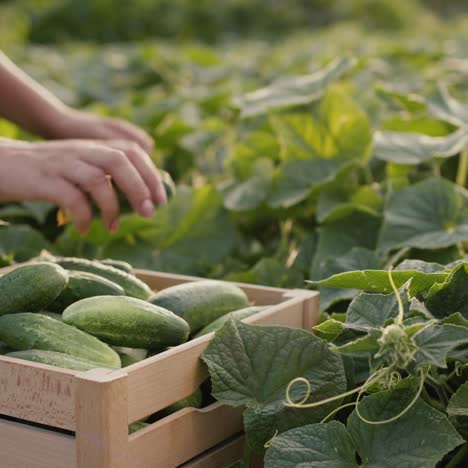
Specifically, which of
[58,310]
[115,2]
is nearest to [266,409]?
[58,310]

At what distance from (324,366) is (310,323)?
269 mm

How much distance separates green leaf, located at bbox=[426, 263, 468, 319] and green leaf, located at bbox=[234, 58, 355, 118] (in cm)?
124

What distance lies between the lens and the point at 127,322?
1604 millimetres

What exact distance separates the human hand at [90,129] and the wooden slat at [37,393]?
97cm

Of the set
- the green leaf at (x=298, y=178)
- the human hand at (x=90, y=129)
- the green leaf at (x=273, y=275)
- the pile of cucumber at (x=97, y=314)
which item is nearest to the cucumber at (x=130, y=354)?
the pile of cucumber at (x=97, y=314)

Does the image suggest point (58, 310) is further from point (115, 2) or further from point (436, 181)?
point (115, 2)

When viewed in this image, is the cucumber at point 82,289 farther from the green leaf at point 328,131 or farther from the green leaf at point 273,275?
the green leaf at point 328,131

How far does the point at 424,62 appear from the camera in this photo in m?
4.59

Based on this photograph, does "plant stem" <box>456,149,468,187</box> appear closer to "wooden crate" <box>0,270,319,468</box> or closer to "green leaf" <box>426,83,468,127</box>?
"green leaf" <box>426,83,468,127</box>

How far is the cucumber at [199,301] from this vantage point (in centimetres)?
175

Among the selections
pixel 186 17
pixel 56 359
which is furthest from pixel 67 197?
pixel 186 17

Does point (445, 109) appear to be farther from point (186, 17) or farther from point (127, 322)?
point (186, 17)

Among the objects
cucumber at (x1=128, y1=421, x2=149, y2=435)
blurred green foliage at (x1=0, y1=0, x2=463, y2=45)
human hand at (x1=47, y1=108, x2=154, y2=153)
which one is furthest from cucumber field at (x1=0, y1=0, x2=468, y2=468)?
blurred green foliage at (x1=0, y1=0, x2=463, y2=45)

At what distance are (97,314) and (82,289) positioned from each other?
0.48ft
